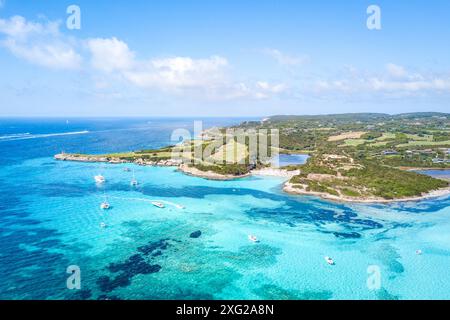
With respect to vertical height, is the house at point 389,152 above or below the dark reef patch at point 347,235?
Result: above

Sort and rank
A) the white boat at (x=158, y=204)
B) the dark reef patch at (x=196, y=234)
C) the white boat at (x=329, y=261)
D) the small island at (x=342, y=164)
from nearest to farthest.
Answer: the white boat at (x=329, y=261) → the dark reef patch at (x=196, y=234) → the white boat at (x=158, y=204) → the small island at (x=342, y=164)

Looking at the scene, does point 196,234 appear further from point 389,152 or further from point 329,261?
point 389,152

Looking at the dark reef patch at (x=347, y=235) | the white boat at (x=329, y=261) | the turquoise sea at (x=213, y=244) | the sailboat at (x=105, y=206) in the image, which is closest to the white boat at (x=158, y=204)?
the turquoise sea at (x=213, y=244)

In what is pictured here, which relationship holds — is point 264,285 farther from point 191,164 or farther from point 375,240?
point 191,164

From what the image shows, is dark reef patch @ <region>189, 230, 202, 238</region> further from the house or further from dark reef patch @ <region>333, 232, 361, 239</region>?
the house

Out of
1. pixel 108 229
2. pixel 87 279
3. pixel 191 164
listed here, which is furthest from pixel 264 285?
pixel 191 164

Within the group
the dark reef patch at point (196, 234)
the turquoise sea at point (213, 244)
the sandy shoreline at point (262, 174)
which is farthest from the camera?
the sandy shoreline at point (262, 174)

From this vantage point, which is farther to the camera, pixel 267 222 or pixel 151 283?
pixel 267 222

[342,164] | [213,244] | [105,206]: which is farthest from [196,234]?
[342,164]

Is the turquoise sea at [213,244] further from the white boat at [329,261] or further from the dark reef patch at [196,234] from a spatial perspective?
the white boat at [329,261]
